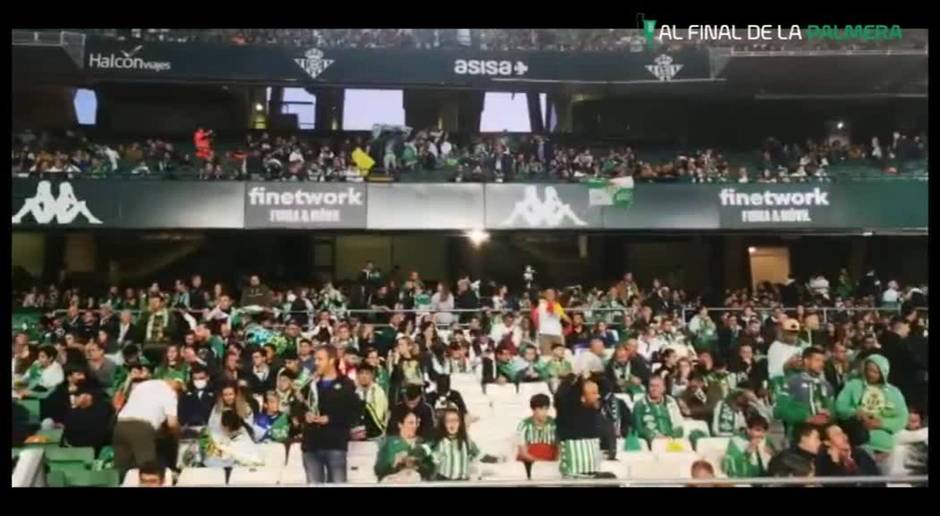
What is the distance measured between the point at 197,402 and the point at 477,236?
1.93 metres

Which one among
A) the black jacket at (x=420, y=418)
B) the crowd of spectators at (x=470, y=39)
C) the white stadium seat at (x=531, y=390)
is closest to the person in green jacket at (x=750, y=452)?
the white stadium seat at (x=531, y=390)

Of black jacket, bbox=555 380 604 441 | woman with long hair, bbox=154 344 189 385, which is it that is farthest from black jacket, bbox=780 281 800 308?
woman with long hair, bbox=154 344 189 385

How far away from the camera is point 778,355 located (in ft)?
16.5

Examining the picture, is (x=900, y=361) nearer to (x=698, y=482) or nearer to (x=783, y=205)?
(x=783, y=205)

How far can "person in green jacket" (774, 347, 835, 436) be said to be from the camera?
15.9 feet

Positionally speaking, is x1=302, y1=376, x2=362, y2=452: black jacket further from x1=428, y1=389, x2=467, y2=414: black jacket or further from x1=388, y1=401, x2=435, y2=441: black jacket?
x1=428, y1=389, x2=467, y2=414: black jacket

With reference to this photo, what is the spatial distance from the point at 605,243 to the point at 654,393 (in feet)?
3.15

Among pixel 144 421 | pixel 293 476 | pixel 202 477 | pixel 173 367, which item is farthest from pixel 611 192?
pixel 144 421

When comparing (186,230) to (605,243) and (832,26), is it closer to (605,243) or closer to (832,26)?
(605,243)

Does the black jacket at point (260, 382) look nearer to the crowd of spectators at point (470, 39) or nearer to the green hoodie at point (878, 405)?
the crowd of spectators at point (470, 39)

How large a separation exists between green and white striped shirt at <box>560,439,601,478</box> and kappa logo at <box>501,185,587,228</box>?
132 centimetres

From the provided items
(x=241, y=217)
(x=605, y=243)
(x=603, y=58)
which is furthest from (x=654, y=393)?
(x=241, y=217)

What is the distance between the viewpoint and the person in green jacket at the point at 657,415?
4859 millimetres

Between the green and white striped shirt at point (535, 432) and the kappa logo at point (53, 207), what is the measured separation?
9.38 feet
